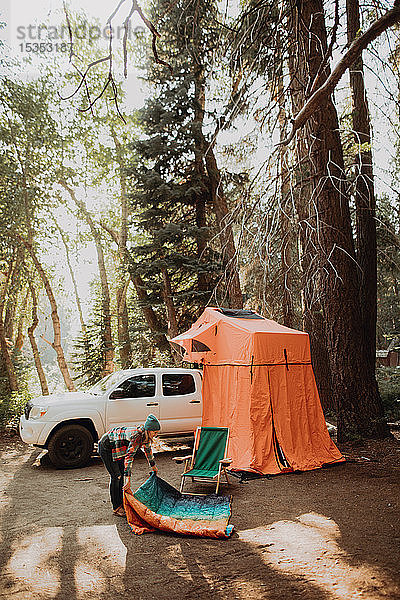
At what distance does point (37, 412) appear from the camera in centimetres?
877

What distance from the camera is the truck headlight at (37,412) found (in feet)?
28.5

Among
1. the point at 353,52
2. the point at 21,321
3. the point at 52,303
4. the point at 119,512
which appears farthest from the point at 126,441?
the point at 21,321

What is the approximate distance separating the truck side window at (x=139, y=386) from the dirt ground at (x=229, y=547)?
206 cm

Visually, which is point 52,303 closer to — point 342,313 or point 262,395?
point 262,395

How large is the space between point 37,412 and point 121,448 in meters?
3.49

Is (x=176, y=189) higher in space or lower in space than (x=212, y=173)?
lower

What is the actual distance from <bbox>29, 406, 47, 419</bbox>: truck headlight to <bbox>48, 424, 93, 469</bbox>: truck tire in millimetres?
438

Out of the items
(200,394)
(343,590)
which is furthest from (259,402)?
(343,590)

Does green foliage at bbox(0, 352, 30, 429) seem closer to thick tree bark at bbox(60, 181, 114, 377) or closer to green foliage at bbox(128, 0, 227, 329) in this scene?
thick tree bark at bbox(60, 181, 114, 377)

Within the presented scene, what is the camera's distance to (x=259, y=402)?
319 inches

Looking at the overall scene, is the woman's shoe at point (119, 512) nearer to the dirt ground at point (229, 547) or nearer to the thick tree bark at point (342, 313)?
the dirt ground at point (229, 547)

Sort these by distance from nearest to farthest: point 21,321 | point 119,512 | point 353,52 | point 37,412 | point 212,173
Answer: point 353,52
point 119,512
point 37,412
point 212,173
point 21,321

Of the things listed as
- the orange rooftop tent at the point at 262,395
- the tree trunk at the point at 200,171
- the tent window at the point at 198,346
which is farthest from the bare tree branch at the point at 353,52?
the tree trunk at the point at 200,171

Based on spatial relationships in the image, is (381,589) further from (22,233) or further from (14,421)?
(22,233)
